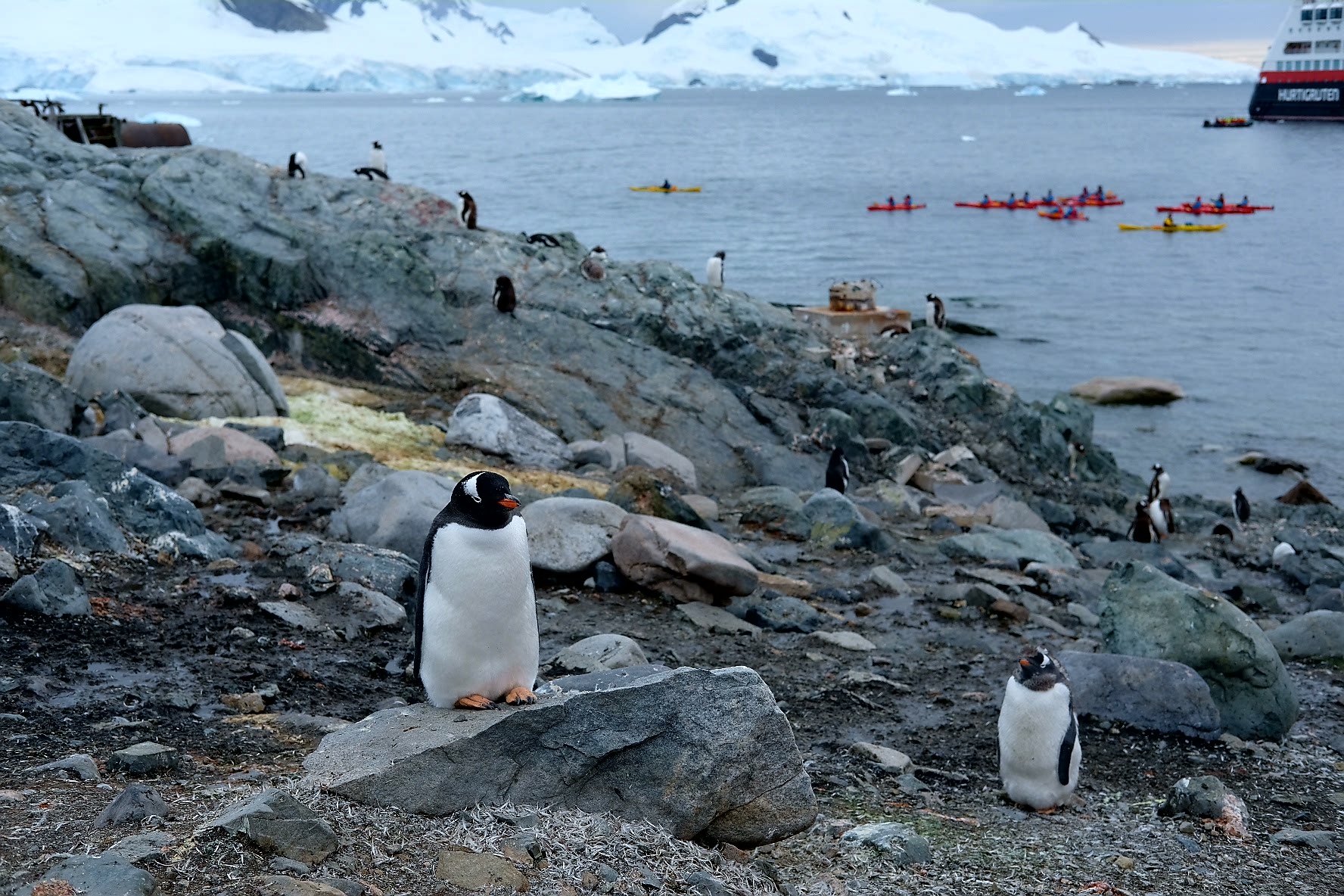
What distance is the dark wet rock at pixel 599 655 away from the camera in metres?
7.72

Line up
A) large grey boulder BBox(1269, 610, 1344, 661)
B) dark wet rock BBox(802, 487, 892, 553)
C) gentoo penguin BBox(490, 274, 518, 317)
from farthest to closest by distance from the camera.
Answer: gentoo penguin BBox(490, 274, 518, 317)
dark wet rock BBox(802, 487, 892, 553)
large grey boulder BBox(1269, 610, 1344, 661)

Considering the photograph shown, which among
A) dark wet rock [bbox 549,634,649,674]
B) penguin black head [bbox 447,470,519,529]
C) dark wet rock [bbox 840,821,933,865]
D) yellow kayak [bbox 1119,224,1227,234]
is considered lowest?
dark wet rock [bbox 840,821,933,865]

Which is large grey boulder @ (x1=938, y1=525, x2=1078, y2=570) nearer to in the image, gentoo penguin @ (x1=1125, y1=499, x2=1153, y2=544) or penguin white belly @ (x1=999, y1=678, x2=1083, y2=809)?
gentoo penguin @ (x1=1125, y1=499, x2=1153, y2=544)

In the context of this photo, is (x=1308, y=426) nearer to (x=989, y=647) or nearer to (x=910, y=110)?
(x=989, y=647)

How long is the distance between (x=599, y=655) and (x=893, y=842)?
2.57 metres

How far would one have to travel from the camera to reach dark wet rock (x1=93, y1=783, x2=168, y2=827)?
4.54m

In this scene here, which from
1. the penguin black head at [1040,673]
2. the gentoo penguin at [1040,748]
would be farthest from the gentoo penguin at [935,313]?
the gentoo penguin at [1040,748]

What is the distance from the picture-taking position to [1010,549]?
45.5 feet

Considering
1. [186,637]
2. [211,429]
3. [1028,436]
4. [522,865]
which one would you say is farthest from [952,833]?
[1028,436]

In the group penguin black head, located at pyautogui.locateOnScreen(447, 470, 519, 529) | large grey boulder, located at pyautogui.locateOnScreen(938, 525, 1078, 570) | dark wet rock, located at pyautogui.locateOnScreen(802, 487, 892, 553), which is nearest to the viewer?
penguin black head, located at pyautogui.locateOnScreen(447, 470, 519, 529)

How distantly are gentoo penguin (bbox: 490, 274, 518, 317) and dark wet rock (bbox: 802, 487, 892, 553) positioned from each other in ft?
25.7

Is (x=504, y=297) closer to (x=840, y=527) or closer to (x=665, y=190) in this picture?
(x=840, y=527)

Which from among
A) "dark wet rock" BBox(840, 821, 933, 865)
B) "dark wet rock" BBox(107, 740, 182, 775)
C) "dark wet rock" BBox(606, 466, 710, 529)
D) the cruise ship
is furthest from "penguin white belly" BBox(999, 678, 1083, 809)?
the cruise ship

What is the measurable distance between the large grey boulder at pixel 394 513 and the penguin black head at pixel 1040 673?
4723 millimetres
